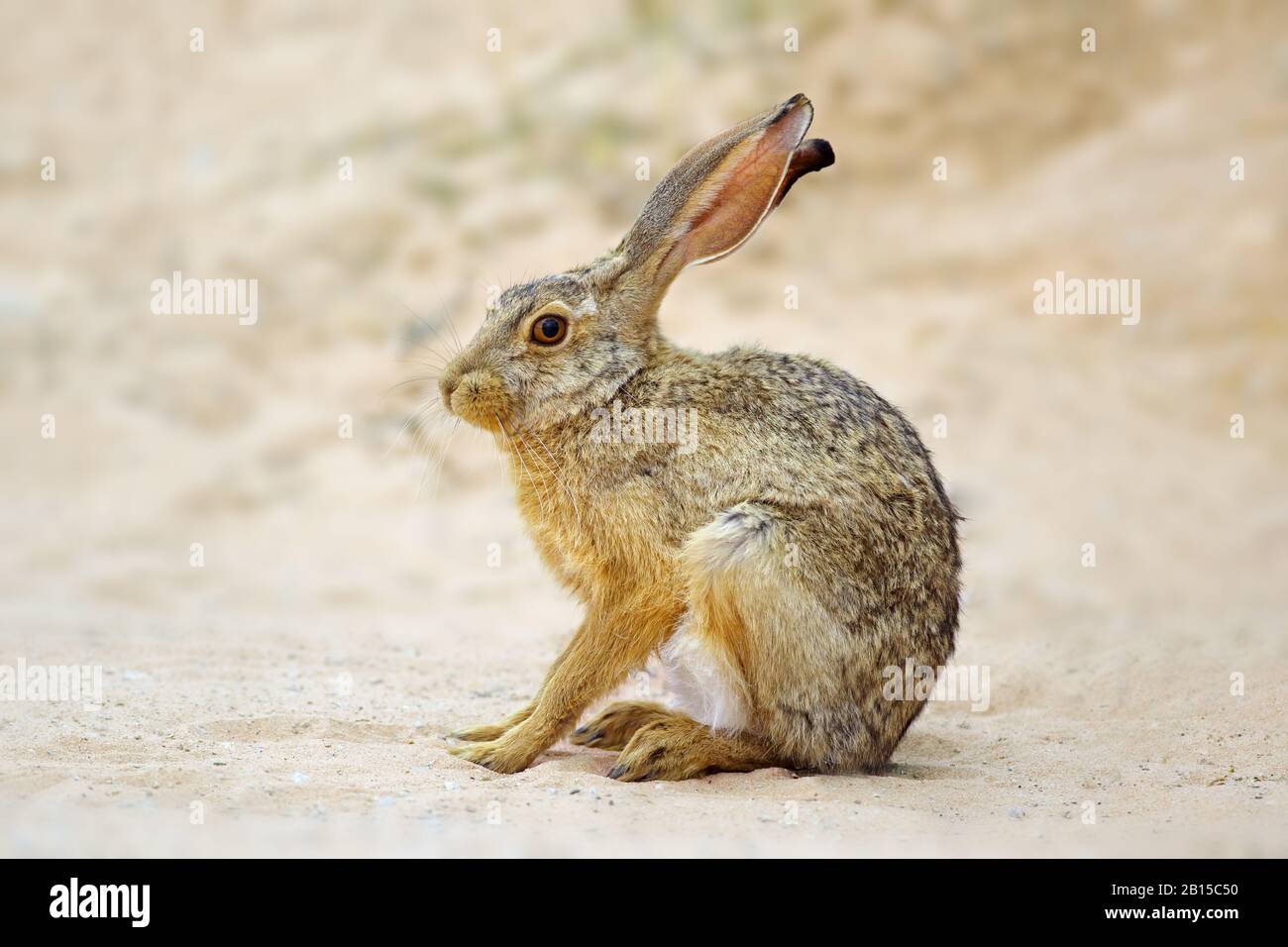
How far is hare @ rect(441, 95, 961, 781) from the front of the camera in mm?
4852

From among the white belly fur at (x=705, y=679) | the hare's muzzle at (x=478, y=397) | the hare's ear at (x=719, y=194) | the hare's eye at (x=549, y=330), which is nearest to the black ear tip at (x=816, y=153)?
the hare's ear at (x=719, y=194)

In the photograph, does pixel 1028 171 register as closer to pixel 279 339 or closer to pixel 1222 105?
pixel 1222 105

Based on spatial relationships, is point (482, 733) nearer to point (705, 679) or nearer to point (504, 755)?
point (504, 755)

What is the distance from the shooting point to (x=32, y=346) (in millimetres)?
12133

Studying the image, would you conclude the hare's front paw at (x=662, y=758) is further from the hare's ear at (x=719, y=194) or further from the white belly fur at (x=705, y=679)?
the hare's ear at (x=719, y=194)

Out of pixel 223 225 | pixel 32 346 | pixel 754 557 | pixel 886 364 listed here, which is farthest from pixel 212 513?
pixel 754 557

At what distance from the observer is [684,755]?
16.2 ft

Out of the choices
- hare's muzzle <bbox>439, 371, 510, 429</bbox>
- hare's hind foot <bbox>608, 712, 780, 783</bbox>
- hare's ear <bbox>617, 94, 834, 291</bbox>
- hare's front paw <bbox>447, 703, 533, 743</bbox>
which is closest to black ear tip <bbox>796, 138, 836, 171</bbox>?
hare's ear <bbox>617, 94, 834, 291</bbox>

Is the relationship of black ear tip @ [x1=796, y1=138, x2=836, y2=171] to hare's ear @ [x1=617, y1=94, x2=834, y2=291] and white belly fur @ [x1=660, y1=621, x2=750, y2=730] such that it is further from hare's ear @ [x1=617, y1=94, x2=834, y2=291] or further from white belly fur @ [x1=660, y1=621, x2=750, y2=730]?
white belly fur @ [x1=660, y1=621, x2=750, y2=730]

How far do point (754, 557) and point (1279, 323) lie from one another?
8269 millimetres

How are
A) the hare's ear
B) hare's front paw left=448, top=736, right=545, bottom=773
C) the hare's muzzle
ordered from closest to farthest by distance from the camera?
1. hare's front paw left=448, top=736, right=545, bottom=773
2. the hare's muzzle
3. the hare's ear

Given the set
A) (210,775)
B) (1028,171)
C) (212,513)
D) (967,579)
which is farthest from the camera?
(1028,171)

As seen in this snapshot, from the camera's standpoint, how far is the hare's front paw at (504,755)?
5023 millimetres

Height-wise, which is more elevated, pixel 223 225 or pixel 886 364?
pixel 223 225
